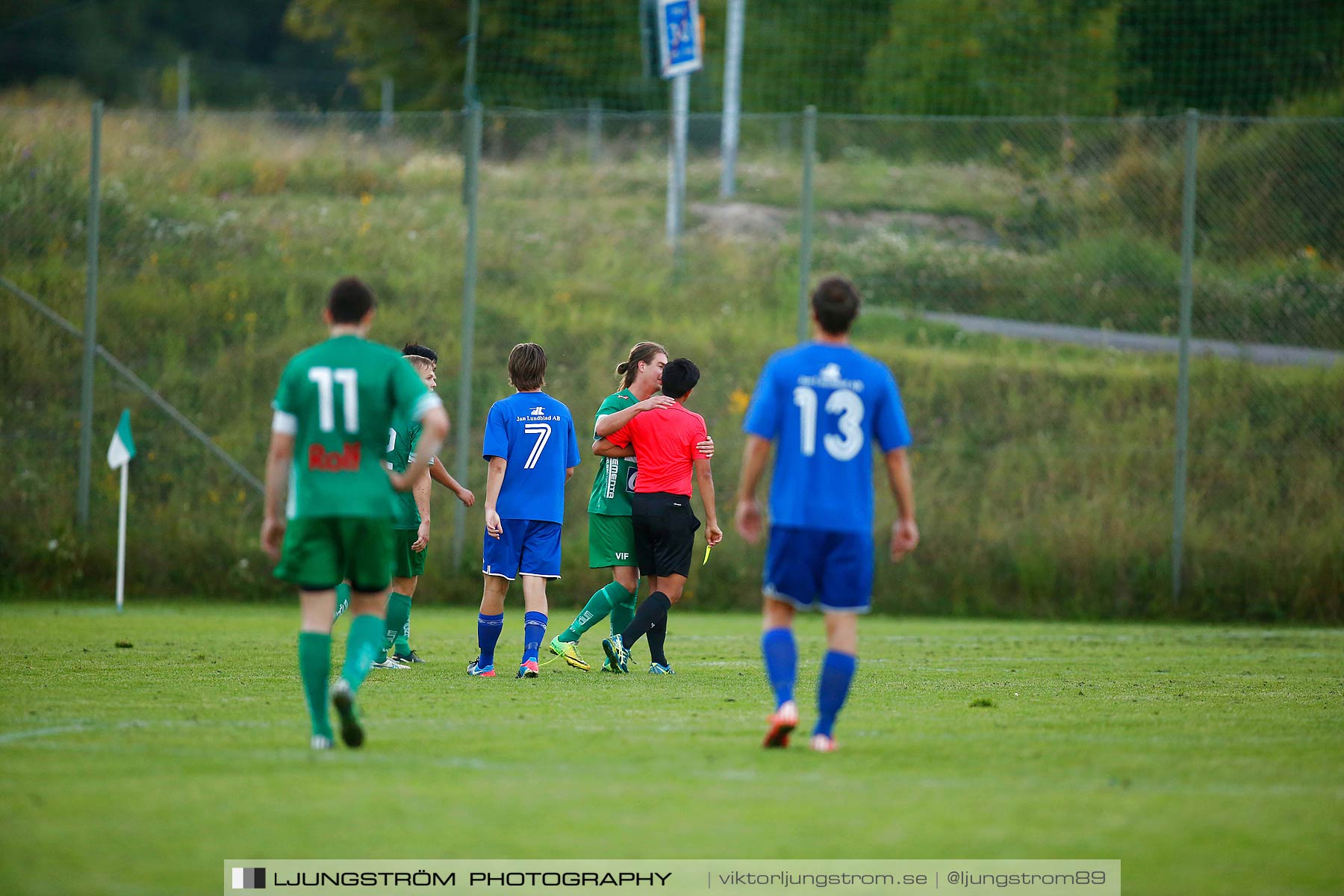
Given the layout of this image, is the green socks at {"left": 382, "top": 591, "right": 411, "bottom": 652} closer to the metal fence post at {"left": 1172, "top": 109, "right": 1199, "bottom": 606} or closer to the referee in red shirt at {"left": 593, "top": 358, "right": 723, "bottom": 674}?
the referee in red shirt at {"left": 593, "top": 358, "right": 723, "bottom": 674}

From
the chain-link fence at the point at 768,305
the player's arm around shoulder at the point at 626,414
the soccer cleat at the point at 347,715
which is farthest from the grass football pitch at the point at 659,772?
the chain-link fence at the point at 768,305

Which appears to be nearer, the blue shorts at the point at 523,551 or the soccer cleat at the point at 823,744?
the soccer cleat at the point at 823,744

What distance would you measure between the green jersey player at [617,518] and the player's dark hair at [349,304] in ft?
10.5

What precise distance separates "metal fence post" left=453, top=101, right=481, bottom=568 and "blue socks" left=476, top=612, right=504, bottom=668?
23.0ft

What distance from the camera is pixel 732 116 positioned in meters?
16.0

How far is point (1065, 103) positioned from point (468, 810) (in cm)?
1906

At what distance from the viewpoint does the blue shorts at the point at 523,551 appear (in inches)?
350

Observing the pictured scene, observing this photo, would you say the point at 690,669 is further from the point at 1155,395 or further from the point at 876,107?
the point at 876,107

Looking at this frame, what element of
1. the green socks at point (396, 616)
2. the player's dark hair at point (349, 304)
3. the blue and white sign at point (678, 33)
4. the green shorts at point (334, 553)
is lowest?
the green socks at point (396, 616)

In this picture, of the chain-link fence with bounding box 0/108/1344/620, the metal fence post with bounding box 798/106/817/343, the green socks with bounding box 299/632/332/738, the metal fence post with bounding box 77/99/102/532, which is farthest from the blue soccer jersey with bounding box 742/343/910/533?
the metal fence post with bounding box 77/99/102/532

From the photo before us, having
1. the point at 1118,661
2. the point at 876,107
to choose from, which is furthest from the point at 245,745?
the point at 876,107

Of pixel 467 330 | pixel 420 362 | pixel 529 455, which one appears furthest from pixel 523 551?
pixel 467 330

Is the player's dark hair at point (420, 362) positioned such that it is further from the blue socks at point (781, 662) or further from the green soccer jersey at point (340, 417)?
the blue socks at point (781, 662)

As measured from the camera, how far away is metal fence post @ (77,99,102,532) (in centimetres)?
1573
